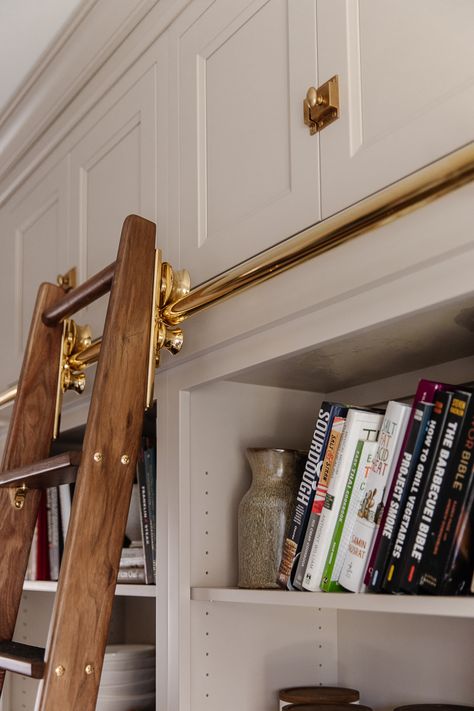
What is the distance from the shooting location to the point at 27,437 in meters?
1.41

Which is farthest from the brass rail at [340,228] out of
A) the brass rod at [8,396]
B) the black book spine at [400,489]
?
the brass rod at [8,396]

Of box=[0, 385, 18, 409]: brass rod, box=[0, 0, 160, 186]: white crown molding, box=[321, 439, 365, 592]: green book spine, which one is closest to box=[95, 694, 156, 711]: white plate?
box=[0, 385, 18, 409]: brass rod

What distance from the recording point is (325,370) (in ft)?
4.31

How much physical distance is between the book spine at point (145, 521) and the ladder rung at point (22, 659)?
Result: 1.10ft

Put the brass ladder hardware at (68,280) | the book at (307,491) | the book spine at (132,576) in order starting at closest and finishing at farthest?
the book at (307,491) → the book spine at (132,576) → the brass ladder hardware at (68,280)

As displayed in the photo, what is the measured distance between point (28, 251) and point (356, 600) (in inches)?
50.9

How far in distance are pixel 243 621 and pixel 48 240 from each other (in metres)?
0.97

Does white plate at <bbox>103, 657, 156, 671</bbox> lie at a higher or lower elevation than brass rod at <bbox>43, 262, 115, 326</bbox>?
lower

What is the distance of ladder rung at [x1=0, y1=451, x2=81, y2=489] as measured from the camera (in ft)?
3.64

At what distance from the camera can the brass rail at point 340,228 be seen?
83 centimetres

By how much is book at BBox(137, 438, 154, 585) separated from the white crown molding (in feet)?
2.57

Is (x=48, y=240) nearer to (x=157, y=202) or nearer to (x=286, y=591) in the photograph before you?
(x=157, y=202)

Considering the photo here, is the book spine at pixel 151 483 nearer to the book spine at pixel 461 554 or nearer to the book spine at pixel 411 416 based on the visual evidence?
the book spine at pixel 411 416

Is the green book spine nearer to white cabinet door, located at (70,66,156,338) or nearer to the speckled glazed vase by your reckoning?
the speckled glazed vase
